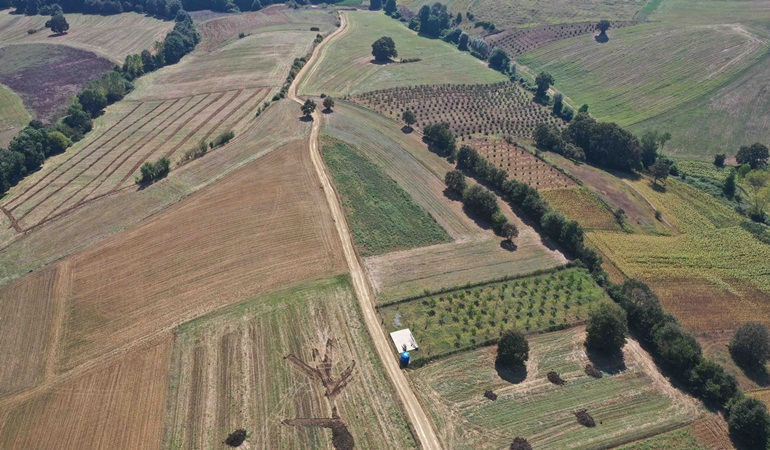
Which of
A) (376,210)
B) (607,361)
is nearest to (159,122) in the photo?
(376,210)

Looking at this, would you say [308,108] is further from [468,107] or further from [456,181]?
[468,107]

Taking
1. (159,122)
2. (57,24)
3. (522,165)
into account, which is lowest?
(522,165)

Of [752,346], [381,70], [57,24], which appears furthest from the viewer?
[57,24]

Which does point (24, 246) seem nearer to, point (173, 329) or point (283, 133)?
point (173, 329)

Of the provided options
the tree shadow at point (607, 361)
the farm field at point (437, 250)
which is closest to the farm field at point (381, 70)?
the farm field at point (437, 250)

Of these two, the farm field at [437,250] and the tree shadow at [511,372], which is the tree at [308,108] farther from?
the tree shadow at [511,372]

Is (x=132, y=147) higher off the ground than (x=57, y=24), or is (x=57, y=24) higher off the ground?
(x=57, y=24)

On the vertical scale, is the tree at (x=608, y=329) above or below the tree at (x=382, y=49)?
below

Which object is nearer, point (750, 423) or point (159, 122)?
point (750, 423)
